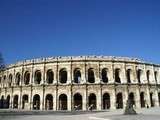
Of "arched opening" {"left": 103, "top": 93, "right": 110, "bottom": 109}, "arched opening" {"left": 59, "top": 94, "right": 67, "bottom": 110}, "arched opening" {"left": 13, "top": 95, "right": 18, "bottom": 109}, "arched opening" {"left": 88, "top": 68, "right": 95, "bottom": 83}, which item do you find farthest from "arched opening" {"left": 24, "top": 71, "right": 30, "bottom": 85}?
"arched opening" {"left": 103, "top": 93, "right": 110, "bottom": 109}

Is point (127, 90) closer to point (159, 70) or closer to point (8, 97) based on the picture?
point (159, 70)

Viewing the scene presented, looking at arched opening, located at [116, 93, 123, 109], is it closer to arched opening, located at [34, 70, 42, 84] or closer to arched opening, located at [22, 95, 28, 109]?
arched opening, located at [34, 70, 42, 84]

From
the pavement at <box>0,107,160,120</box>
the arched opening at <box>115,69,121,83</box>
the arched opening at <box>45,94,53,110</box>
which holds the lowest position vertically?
the pavement at <box>0,107,160,120</box>

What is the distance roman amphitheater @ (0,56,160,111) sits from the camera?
38312 mm

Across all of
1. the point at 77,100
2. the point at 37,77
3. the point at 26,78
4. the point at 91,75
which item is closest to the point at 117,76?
the point at 91,75

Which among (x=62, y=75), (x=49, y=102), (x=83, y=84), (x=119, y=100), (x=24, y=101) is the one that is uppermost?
(x=62, y=75)

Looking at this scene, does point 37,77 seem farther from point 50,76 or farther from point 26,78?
point 50,76

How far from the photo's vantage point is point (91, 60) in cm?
3969

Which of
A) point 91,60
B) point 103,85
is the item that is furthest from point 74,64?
point 103,85

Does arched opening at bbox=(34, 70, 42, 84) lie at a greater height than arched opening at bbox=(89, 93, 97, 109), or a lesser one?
greater

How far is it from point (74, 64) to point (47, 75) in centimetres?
483

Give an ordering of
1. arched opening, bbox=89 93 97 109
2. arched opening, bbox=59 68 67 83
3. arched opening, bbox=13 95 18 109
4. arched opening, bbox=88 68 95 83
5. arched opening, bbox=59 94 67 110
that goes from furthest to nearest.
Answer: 1. arched opening, bbox=13 95 18 109
2. arched opening, bbox=59 68 67 83
3. arched opening, bbox=88 68 95 83
4. arched opening, bbox=59 94 67 110
5. arched opening, bbox=89 93 97 109

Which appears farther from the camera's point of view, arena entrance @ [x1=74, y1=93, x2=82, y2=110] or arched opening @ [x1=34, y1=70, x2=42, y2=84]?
arched opening @ [x1=34, y1=70, x2=42, y2=84]

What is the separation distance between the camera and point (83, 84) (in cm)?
3809
